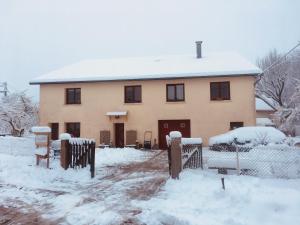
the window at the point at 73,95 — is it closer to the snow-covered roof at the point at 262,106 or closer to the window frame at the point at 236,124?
the window frame at the point at 236,124

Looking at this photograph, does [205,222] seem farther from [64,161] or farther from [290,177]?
[64,161]

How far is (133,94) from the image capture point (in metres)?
24.0

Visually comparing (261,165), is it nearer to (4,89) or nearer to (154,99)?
(154,99)

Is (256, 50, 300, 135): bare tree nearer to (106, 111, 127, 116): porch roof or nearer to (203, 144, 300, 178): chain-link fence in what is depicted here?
(106, 111, 127, 116): porch roof

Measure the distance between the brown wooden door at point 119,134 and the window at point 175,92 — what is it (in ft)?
13.9

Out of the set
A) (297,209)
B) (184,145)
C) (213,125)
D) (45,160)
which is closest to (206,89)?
(213,125)

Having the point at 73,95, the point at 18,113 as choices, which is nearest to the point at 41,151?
the point at 73,95

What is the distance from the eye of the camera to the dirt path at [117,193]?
622 cm

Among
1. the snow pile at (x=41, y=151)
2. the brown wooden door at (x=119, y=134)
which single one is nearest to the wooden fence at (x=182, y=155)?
the snow pile at (x=41, y=151)

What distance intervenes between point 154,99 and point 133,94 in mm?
1735

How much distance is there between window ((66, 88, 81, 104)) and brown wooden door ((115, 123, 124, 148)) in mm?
3778

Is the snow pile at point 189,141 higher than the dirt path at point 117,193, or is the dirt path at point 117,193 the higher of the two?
the snow pile at point 189,141

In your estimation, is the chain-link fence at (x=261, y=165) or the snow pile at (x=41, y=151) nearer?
the chain-link fence at (x=261, y=165)

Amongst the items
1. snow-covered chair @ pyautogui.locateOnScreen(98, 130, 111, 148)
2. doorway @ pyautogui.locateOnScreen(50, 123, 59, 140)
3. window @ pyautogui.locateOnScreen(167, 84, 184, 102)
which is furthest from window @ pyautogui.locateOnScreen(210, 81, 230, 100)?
doorway @ pyautogui.locateOnScreen(50, 123, 59, 140)
